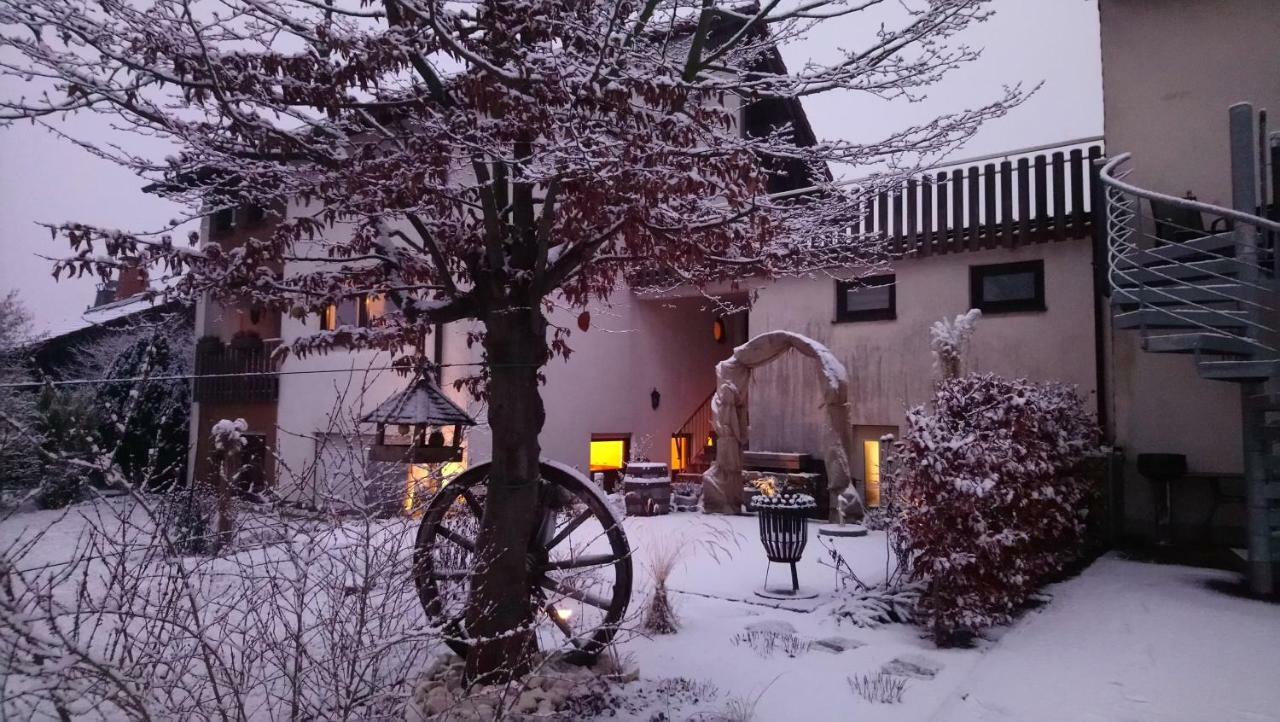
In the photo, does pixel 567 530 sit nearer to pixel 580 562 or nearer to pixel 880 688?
pixel 580 562

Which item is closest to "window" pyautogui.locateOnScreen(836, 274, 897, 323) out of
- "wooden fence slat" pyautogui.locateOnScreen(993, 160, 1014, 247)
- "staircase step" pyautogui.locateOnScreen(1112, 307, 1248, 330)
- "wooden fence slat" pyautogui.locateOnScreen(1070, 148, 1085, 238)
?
"wooden fence slat" pyautogui.locateOnScreen(993, 160, 1014, 247)

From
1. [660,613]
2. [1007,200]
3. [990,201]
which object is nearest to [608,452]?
[990,201]

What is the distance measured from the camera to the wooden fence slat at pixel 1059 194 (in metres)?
8.93

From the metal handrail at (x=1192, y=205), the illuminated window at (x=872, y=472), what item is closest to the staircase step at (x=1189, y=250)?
the metal handrail at (x=1192, y=205)

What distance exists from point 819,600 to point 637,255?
145 inches

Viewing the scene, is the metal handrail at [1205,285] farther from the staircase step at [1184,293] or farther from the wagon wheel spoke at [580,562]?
the wagon wheel spoke at [580,562]

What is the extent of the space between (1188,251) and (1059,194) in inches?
102

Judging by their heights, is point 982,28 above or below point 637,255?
above

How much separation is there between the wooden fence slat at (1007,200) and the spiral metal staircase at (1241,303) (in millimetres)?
2033

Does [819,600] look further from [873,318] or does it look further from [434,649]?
[873,318]

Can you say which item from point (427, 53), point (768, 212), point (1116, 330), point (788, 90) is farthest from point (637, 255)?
point (1116, 330)

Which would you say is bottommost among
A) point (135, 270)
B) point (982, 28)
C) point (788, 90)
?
point (135, 270)

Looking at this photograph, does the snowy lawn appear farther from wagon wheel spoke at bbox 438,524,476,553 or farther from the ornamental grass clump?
wagon wheel spoke at bbox 438,524,476,553

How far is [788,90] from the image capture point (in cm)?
413
